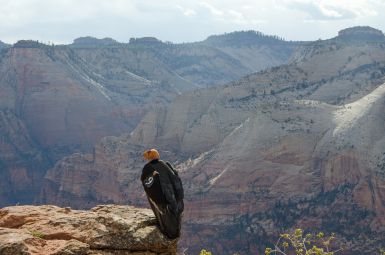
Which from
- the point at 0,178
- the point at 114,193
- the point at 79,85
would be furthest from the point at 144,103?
the point at 114,193

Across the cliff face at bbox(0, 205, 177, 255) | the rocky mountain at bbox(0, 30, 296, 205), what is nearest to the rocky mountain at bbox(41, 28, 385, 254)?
the rocky mountain at bbox(0, 30, 296, 205)

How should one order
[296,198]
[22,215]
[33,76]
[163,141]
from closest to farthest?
[22,215] < [296,198] < [163,141] < [33,76]

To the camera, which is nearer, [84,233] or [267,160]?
[84,233]

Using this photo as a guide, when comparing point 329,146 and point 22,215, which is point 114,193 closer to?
point 329,146

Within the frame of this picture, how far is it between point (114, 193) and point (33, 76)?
60655 mm

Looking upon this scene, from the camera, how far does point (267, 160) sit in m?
72.1

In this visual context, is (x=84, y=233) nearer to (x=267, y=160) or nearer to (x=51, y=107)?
(x=267, y=160)

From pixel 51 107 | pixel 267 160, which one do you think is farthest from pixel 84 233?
pixel 51 107

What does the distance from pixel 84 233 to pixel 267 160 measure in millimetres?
59983

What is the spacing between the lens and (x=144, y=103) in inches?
5768

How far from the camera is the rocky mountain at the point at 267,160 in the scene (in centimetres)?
6500

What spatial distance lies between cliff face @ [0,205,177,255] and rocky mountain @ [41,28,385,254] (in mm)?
46966

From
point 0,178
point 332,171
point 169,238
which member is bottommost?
point 0,178

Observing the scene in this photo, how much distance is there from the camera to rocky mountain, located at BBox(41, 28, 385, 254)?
65.0 m
